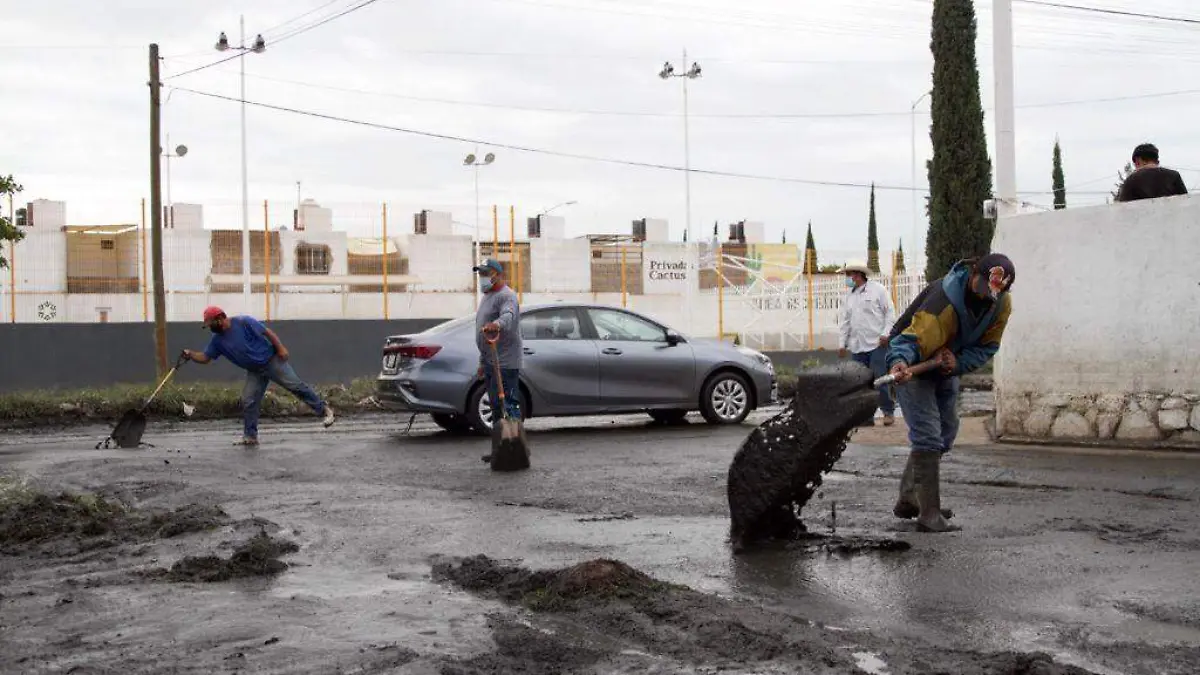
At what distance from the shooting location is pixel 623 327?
15352mm

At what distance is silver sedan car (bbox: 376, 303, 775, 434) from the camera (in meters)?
14.4

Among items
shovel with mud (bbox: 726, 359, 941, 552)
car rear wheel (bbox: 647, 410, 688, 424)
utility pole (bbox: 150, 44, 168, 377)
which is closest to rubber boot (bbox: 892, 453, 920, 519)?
shovel with mud (bbox: 726, 359, 941, 552)

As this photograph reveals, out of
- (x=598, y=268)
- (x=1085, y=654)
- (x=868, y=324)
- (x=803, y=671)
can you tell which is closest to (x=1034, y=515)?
(x=1085, y=654)

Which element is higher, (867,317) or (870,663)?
(867,317)

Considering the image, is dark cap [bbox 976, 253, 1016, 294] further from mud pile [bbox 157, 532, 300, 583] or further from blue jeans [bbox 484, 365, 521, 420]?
blue jeans [bbox 484, 365, 521, 420]

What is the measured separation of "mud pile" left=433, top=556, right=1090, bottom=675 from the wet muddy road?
0.02m

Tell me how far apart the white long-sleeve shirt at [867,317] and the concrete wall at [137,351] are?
47.3 feet

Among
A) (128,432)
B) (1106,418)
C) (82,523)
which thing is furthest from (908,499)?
(128,432)

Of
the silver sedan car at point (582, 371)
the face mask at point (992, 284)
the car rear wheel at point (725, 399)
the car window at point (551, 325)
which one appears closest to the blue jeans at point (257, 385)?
the silver sedan car at point (582, 371)

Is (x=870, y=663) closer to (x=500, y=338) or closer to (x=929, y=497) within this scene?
(x=929, y=497)

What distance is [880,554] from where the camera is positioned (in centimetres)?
681

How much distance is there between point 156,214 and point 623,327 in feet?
43.1

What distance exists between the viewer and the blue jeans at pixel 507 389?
1223 centimetres

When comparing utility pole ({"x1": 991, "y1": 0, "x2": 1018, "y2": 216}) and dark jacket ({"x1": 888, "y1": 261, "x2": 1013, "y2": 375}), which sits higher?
utility pole ({"x1": 991, "y1": 0, "x2": 1018, "y2": 216})
